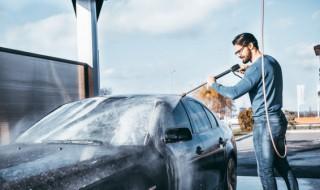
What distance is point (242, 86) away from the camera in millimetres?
3805

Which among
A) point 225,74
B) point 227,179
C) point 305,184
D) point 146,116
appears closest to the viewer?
point 146,116

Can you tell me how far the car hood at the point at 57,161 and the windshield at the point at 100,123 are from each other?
21 cm

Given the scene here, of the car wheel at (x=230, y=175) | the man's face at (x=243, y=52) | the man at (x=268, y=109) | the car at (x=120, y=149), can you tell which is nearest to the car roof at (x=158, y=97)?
the car at (x=120, y=149)

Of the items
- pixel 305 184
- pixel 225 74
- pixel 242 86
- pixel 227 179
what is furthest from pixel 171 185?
pixel 305 184

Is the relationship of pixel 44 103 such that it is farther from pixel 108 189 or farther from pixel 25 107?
pixel 108 189

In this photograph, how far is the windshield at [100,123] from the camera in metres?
3.05

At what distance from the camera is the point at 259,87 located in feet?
12.7

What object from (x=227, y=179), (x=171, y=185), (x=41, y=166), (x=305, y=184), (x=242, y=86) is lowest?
(x=305, y=184)

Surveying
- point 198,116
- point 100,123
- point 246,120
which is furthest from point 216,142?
point 246,120

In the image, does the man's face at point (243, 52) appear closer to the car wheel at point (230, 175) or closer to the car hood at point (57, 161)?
the car wheel at point (230, 175)

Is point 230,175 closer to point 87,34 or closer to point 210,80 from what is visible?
point 210,80

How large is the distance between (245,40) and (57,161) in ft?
7.85

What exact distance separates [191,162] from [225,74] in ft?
3.79

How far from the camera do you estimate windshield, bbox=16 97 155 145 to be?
10.0ft
